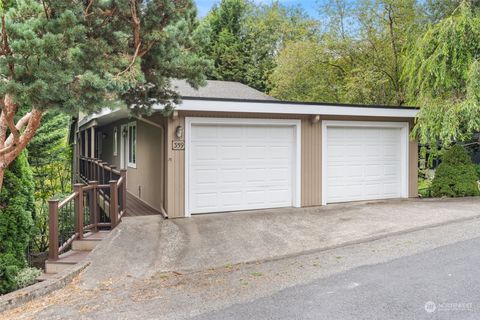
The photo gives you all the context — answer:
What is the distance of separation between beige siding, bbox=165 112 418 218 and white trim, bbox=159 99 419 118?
0.31 meters

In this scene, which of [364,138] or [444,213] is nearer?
[444,213]

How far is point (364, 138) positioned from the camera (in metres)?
10.1

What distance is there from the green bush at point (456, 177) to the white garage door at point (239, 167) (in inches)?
167

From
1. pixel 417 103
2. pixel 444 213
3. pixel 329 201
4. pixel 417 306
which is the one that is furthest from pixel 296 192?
pixel 417 306

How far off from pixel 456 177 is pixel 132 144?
9177 mm

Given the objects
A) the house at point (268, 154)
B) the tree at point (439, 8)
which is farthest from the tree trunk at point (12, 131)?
the tree at point (439, 8)

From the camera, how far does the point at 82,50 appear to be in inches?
161

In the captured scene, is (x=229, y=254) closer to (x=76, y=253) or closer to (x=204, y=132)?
(x=76, y=253)

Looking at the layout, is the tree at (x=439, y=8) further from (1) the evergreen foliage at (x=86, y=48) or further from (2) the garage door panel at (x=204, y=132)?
(1) the evergreen foliage at (x=86, y=48)

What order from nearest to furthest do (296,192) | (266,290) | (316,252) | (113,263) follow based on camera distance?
(266,290)
(113,263)
(316,252)
(296,192)

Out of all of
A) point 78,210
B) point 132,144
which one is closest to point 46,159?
point 132,144

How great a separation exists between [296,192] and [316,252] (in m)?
3.49

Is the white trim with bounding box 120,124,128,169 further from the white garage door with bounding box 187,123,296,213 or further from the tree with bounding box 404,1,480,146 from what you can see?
the tree with bounding box 404,1,480,146

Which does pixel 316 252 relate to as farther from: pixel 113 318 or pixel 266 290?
pixel 113 318
